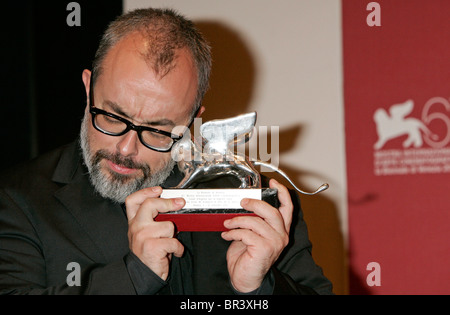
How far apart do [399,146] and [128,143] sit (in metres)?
1.73

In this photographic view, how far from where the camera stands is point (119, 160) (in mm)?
1350

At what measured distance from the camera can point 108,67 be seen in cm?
139

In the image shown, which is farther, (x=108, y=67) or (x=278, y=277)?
(x=108, y=67)

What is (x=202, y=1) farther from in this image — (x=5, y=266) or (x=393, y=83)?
(x=5, y=266)

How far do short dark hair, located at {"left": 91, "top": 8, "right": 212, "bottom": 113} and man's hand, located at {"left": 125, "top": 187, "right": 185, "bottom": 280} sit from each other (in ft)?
1.25

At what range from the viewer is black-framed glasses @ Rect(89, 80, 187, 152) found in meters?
1.33

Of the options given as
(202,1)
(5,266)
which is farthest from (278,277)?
(202,1)

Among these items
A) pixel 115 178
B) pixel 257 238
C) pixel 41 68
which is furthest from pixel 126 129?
pixel 41 68

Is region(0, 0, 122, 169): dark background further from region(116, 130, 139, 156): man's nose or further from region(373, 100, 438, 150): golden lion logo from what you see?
region(373, 100, 438, 150): golden lion logo

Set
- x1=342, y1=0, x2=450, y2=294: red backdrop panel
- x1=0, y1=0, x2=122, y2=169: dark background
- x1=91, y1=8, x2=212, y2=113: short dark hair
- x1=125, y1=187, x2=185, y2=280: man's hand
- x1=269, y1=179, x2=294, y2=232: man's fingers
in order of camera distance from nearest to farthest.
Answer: x1=125, y1=187, x2=185, y2=280: man's hand → x1=269, y1=179, x2=294, y2=232: man's fingers → x1=91, y1=8, x2=212, y2=113: short dark hair → x1=342, y1=0, x2=450, y2=294: red backdrop panel → x1=0, y1=0, x2=122, y2=169: dark background

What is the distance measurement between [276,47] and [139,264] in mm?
1953

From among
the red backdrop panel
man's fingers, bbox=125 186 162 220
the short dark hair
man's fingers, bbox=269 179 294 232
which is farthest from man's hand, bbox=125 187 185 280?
the red backdrop panel

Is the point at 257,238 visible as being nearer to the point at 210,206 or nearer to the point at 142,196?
the point at 210,206

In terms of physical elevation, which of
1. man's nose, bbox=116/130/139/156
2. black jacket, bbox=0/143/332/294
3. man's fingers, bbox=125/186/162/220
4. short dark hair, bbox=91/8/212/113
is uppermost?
short dark hair, bbox=91/8/212/113
